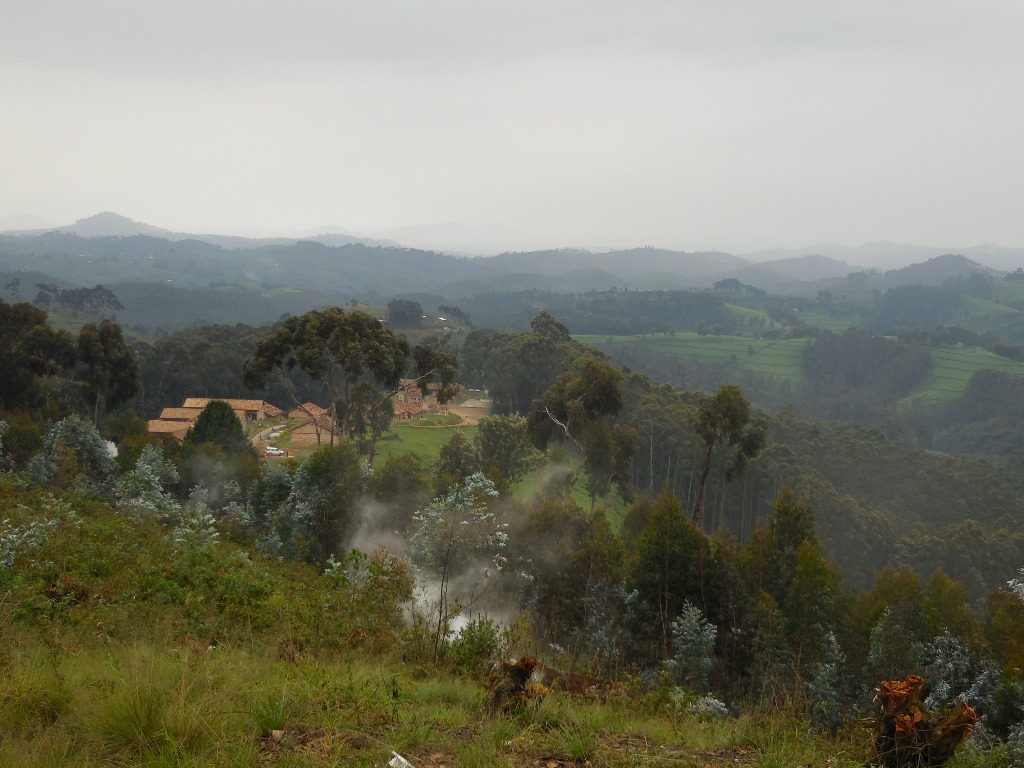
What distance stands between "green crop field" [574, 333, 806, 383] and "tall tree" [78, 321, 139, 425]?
7540 centimetres

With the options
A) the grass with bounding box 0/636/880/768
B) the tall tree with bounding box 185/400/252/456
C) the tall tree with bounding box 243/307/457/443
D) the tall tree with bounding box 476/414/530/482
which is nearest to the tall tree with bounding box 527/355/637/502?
the tall tree with bounding box 476/414/530/482

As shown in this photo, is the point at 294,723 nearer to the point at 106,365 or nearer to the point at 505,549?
the point at 505,549

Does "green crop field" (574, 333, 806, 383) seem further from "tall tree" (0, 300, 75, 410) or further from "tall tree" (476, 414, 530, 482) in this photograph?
"tall tree" (0, 300, 75, 410)

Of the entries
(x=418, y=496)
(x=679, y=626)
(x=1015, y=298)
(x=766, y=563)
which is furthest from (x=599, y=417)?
(x=1015, y=298)

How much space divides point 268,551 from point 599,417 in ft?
40.3

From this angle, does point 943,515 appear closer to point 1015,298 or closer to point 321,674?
point 321,674

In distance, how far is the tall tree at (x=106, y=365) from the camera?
2386 cm

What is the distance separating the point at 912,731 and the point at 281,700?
3339 millimetres

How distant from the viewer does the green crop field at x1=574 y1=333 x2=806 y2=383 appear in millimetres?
94875

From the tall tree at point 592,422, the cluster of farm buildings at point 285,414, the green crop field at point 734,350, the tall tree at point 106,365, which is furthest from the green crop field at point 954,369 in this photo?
the tall tree at point 106,365

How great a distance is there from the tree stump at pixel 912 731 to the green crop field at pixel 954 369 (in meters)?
93.9

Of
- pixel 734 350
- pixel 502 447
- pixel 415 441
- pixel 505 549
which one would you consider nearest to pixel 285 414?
pixel 415 441

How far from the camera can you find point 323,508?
1498cm

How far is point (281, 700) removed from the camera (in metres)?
3.60
